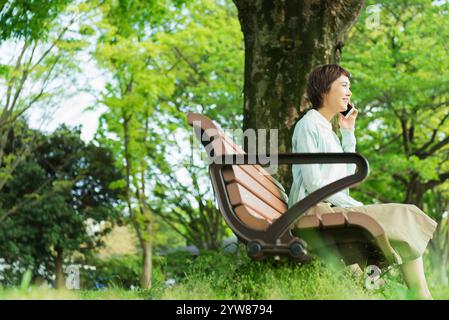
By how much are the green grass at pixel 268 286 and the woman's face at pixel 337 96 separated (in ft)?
3.32

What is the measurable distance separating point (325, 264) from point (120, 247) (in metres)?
33.1

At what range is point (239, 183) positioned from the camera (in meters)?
3.96

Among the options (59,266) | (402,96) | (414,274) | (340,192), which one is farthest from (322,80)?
(59,266)

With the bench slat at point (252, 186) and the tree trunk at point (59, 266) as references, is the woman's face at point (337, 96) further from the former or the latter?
the tree trunk at point (59, 266)

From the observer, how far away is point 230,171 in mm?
3951

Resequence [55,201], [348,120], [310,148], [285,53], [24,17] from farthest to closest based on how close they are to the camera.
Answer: [55,201], [24,17], [285,53], [348,120], [310,148]

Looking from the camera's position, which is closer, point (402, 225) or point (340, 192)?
point (402, 225)

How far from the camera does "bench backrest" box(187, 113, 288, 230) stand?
3879 millimetres

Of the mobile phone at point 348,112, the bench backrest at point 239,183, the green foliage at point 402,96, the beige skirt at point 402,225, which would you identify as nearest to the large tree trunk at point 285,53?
the mobile phone at point 348,112

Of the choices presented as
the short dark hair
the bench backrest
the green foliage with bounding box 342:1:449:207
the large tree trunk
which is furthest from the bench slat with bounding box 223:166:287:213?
the green foliage with bounding box 342:1:449:207

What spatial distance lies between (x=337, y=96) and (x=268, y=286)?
1.29 metres

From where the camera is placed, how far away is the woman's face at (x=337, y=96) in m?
4.57

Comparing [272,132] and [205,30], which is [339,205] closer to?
[272,132]

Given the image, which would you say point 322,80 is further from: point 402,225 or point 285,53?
point 285,53
